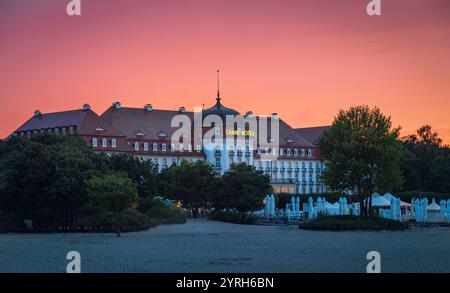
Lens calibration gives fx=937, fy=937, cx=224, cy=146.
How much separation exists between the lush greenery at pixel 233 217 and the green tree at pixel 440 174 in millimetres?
47479

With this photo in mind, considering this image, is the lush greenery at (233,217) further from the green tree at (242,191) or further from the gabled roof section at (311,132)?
the gabled roof section at (311,132)

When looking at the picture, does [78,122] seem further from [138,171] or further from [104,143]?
[138,171]

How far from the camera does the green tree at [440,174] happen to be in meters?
134

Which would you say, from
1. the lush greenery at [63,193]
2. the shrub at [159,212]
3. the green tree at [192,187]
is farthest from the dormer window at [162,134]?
the lush greenery at [63,193]

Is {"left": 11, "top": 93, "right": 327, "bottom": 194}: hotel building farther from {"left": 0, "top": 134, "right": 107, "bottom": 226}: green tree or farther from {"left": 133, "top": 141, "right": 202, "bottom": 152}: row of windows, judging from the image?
{"left": 0, "top": 134, "right": 107, "bottom": 226}: green tree

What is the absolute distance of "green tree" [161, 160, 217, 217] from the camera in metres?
104

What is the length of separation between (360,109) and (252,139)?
252ft

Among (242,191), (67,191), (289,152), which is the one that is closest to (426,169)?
(289,152)

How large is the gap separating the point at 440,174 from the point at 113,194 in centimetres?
7710

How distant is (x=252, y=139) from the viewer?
514ft

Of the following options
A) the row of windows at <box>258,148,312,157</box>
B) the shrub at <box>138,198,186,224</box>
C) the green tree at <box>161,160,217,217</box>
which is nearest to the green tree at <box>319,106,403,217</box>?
the shrub at <box>138,198,186,224</box>
